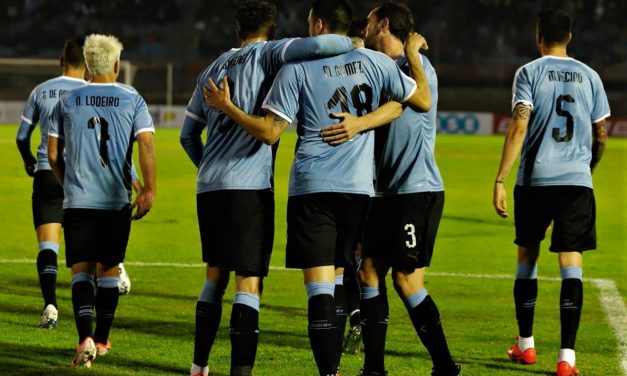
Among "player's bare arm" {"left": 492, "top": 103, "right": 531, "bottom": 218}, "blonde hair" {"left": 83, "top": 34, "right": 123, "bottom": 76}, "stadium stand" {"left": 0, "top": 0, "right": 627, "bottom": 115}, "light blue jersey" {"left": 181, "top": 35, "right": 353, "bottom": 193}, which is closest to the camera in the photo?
"light blue jersey" {"left": 181, "top": 35, "right": 353, "bottom": 193}

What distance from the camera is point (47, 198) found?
8.61 m

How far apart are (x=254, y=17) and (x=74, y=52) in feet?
9.17

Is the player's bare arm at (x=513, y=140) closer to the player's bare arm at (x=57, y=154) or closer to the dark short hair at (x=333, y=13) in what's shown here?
the dark short hair at (x=333, y=13)

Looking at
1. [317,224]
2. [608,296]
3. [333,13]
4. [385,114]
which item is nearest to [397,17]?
[333,13]

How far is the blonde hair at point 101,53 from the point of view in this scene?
6699 millimetres

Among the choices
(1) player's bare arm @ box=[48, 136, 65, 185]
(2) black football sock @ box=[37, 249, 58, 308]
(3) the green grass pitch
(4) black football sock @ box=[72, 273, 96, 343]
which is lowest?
(3) the green grass pitch

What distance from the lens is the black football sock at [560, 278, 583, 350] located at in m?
6.85

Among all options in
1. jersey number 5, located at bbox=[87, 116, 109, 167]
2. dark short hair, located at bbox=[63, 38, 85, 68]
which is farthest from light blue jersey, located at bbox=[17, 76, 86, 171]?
jersey number 5, located at bbox=[87, 116, 109, 167]

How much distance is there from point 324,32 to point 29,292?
504 cm

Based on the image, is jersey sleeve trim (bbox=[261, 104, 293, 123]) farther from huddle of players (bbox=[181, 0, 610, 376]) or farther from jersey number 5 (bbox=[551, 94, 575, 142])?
jersey number 5 (bbox=[551, 94, 575, 142])

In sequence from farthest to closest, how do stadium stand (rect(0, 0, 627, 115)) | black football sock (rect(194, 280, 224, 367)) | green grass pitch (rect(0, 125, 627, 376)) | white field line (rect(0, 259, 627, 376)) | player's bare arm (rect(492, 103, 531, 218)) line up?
stadium stand (rect(0, 0, 627, 115))
white field line (rect(0, 259, 627, 376))
green grass pitch (rect(0, 125, 627, 376))
player's bare arm (rect(492, 103, 531, 218))
black football sock (rect(194, 280, 224, 367))

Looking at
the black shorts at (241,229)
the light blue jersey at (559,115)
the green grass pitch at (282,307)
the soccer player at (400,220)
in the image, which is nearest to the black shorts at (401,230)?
the soccer player at (400,220)

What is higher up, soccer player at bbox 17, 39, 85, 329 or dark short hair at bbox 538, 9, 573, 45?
dark short hair at bbox 538, 9, 573, 45

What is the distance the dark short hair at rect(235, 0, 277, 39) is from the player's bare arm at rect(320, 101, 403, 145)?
0.63m
